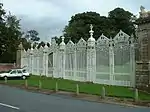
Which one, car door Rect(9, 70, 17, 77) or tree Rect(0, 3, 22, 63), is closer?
car door Rect(9, 70, 17, 77)

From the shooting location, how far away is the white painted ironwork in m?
27.3

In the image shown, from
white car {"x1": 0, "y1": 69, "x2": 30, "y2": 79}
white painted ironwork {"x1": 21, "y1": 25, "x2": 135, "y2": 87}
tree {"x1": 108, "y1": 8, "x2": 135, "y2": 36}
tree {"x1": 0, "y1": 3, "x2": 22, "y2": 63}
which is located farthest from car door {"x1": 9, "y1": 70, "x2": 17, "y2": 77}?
tree {"x1": 108, "y1": 8, "x2": 135, "y2": 36}

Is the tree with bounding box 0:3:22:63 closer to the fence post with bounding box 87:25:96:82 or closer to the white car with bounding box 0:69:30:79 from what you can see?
the white car with bounding box 0:69:30:79

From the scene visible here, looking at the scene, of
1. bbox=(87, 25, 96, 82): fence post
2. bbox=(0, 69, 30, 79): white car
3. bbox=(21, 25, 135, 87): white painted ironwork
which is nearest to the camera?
bbox=(21, 25, 135, 87): white painted ironwork

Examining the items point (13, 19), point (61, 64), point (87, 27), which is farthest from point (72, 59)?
point (13, 19)

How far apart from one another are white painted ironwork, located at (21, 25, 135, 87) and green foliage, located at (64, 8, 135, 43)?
2422 cm

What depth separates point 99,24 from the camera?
7162cm

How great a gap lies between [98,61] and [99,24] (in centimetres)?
4178

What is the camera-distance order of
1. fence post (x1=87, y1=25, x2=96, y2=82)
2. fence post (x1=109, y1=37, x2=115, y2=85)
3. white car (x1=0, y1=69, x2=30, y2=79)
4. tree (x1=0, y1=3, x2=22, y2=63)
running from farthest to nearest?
tree (x1=0, y1=3, x2=22, y2=63) → white car (x1=0, y1=69, x2=30, y2=79) → fence post (x1=87, y1=25, x2=96, y2=82) → fence post (x1=109, y1=37, x2=115, y2=85)

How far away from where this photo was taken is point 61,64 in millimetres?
37594

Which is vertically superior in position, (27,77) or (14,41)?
(14,41)

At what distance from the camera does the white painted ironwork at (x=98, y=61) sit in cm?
2727

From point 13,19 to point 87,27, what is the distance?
17.5 meters

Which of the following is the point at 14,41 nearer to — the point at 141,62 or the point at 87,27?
the point at 87,27
